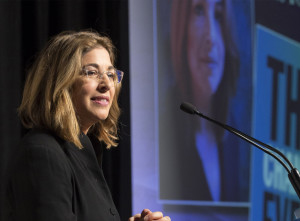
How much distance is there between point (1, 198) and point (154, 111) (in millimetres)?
1024

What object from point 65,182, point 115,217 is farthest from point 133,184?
point 65,182

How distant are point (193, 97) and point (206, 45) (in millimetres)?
332

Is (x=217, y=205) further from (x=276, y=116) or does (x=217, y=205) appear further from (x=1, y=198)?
(x=1, y=198)

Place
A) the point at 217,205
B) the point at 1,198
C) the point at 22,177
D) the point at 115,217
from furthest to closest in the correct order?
the point at 217,205 < the point at 1,198 < the point at 115,217 < the point at 22,177

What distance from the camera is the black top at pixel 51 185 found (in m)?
1.26

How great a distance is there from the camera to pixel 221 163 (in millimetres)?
3033

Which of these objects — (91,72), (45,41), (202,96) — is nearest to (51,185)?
(91,72)

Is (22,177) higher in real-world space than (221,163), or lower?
higher

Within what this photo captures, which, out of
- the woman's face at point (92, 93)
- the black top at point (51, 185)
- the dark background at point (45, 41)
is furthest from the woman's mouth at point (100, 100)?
the dark background at point (45, 41)

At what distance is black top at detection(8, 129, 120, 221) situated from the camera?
126 centimetres

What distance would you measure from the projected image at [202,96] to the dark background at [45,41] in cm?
23

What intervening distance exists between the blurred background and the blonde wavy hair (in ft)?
4.47

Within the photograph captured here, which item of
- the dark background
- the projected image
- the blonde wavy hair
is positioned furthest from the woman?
the projected image

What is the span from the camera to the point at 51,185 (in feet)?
4.18
